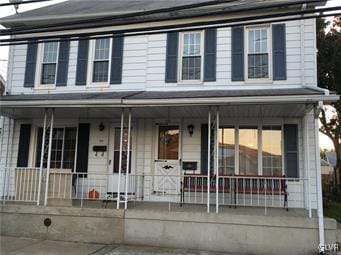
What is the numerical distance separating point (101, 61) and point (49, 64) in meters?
1.64

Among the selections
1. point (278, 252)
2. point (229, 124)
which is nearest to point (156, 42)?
point (229, 124)

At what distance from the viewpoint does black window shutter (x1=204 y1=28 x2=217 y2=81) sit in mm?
9367

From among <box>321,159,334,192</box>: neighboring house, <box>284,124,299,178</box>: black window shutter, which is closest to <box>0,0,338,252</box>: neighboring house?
<box>284,124,299,178</box>: black window shutter

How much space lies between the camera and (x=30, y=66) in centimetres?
1045

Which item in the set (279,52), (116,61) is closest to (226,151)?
(279,52)

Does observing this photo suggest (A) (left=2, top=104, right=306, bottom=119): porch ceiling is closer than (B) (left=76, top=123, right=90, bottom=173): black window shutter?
Yes

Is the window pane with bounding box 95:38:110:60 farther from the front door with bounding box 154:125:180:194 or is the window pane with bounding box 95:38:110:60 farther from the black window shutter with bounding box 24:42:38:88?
the front door with bounding box 154:125:180:194

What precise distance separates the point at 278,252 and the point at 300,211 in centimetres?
141

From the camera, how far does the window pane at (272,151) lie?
898 centimetres

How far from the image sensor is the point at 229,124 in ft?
30.7

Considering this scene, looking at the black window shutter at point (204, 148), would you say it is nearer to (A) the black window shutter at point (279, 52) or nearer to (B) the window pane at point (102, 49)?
(A) the black window shutter at point (279, 52)

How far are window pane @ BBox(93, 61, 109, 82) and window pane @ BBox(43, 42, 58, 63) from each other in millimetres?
1340

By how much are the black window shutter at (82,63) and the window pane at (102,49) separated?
287 mm

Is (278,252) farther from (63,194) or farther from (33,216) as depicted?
(33,216)
